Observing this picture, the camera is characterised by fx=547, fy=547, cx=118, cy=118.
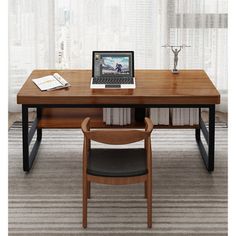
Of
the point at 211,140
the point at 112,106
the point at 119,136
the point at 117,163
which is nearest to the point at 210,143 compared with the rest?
the point at 211,140

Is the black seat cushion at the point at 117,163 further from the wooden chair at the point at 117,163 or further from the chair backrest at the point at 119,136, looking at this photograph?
the chair backrest at the point at 119,136

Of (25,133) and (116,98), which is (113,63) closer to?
(116,98)

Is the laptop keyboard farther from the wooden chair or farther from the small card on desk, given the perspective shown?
the wooden chair

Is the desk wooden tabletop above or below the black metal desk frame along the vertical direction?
above

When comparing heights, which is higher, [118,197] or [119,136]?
[119,136]

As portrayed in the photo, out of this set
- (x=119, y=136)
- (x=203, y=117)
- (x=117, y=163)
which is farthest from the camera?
(x=203, y=117)

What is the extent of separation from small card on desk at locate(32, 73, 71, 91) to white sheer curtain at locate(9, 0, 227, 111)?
4.27 ft

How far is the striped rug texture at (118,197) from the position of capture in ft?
10.5

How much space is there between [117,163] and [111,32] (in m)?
2.62

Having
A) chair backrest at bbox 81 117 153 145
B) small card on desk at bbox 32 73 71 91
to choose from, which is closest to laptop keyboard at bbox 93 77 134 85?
small card on desk at bbox 32 73 71 91

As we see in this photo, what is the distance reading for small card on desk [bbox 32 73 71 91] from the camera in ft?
13.4

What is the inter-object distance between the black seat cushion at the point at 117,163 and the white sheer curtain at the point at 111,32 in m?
2.38

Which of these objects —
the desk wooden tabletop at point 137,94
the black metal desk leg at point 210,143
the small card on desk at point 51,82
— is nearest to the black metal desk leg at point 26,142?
the desk wooden tabletop at point 137,94

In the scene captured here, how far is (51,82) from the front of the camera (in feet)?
13.7
